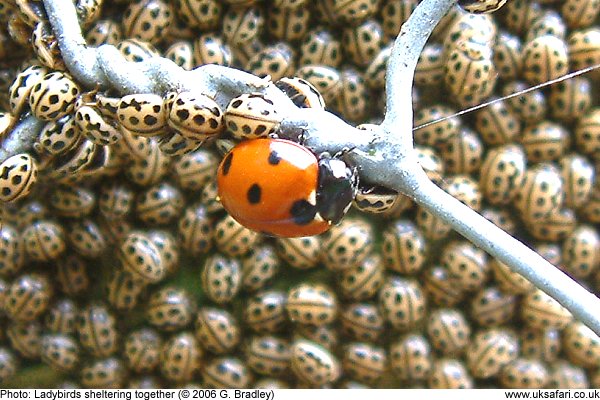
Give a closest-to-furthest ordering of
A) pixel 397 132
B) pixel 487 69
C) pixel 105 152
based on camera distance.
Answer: pixel 397 132 → pixel 105 152 → pixel 487 69

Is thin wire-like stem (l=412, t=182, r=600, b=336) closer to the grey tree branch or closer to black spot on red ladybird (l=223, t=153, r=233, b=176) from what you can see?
the grey tree branch

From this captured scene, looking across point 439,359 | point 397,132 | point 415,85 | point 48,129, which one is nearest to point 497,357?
point 439,359

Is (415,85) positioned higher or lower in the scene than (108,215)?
higher

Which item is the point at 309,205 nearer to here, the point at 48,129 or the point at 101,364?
the point at 48,129

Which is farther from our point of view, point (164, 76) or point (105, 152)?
point (105, 152)

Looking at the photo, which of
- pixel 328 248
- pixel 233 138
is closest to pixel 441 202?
pixel 233 138

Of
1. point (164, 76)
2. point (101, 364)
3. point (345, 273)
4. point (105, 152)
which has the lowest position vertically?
point (101, 364)

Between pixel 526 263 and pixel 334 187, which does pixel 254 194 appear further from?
pixel 526 263
